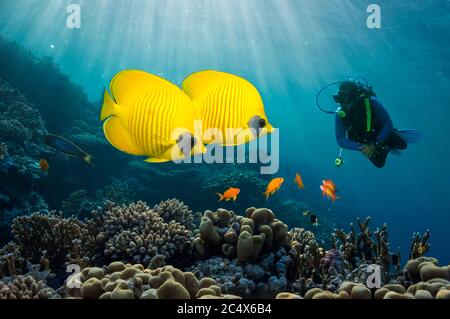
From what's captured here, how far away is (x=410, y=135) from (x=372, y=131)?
18.0 inches

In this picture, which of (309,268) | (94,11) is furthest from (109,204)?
(94,11)

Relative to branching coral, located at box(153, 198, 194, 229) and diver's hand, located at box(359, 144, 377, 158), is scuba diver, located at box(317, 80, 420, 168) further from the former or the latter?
branching coral, located at box(153, 198, 194, 229)

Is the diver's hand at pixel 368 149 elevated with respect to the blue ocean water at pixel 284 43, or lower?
lower

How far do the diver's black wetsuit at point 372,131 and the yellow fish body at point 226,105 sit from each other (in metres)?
1.91

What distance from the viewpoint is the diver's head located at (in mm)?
3590

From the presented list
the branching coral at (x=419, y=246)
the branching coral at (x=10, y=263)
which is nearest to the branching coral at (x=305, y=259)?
the branching coral at (x=419, y=246)

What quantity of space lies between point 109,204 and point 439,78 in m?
37.1

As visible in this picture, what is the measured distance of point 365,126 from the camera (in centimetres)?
353

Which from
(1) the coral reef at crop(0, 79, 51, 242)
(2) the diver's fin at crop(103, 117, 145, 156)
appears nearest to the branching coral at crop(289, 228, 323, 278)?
(2) the diver's fin at crop(103, 117, 145, 156)

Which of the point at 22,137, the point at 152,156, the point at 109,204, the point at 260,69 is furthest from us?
the point at 260,69

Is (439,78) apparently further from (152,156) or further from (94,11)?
(152,156)

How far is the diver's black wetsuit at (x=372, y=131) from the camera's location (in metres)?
3.48

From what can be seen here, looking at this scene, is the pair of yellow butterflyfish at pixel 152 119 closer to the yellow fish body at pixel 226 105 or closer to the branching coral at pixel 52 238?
the yellow fish body at pixel 226 105

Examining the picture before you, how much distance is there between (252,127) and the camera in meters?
2.03
